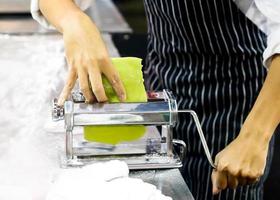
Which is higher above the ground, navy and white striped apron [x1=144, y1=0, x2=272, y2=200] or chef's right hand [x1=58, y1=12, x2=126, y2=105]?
chef's right hand [x1=58, y1=12, x2=126, y2=105]

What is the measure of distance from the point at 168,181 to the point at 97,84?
0.20 meters

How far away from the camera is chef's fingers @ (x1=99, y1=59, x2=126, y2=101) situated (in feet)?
3.27

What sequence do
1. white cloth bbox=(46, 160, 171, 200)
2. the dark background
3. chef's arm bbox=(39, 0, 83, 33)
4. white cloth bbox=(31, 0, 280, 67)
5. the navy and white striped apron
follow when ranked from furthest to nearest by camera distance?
1. the dark background
2. the navy and white striped apron
3. chef's arm bbox=(39, 0, 83, 33)
4. white cloth bbox=(31, 0, 280, 67)
5. white cloth bbox=(46, 160, 171, 200)

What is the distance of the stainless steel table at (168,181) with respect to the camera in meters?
0.94

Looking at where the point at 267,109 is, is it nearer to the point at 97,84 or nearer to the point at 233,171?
the point at 233,171

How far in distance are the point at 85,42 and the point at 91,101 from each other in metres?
0.11

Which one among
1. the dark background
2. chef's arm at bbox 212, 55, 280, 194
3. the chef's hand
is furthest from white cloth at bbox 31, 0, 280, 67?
the dark background

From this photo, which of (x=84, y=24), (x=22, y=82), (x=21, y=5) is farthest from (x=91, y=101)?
(x=21, y=5)

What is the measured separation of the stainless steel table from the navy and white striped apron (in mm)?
351

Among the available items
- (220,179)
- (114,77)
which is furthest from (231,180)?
(114,77)

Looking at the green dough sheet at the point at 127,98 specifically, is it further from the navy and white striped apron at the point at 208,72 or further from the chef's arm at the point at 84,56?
the navy and white striped apron at the point at 208,72

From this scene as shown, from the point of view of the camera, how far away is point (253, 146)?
3.07 feet

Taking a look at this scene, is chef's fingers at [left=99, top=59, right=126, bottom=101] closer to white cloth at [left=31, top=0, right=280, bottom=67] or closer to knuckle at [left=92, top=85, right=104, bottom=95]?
knuckle at [left=92, top=85, right=104, bottom=95]

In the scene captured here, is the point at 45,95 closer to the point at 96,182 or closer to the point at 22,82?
the point at 22,82
